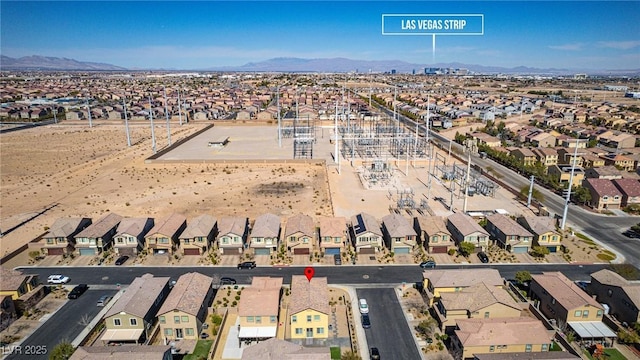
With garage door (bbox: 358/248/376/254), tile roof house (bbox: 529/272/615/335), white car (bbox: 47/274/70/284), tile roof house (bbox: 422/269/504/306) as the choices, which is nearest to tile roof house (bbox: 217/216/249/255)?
garage door (bbox: 358/248/376/254)

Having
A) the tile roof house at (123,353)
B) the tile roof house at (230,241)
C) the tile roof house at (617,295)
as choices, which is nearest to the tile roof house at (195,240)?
the tile roof house at (230,241)

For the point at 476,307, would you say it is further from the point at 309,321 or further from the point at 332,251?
the point at 332,251

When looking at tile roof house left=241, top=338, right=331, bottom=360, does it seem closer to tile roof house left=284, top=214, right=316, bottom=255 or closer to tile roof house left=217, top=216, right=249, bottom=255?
tile roof house left=284, top=214, right=316, bottom=255

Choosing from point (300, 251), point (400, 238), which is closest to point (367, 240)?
point (400, 238)

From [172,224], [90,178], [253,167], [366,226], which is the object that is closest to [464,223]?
[366,226]

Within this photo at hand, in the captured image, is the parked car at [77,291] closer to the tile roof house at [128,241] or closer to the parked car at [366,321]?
the tile roof house at [128,241]

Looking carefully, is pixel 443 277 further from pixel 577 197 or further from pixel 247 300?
pixel 577 197

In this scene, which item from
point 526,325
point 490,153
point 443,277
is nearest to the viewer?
point 526,325
